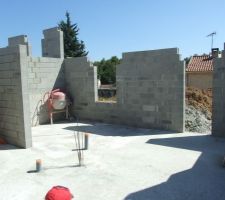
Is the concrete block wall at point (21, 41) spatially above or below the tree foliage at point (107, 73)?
above

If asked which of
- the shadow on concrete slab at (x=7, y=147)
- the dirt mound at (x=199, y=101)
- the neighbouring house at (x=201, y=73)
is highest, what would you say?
the neighbouring house at (x=201, y=73)

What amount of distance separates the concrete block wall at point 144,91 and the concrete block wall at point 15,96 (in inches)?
139

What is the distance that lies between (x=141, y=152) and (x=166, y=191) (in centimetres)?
208

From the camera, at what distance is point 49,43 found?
36.4ft

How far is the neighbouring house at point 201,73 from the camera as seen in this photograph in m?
22.7

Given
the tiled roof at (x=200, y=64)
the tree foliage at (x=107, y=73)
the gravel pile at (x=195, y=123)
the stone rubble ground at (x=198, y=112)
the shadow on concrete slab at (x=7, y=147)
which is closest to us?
the shadow on concrete slab at (x=7, y=147)

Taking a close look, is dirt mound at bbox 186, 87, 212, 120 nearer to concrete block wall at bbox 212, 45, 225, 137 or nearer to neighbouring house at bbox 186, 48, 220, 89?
concrete block wall at bbox 212, 45, 225, 137

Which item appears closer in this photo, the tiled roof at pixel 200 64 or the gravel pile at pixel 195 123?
the gravel pile at pixel 195 123

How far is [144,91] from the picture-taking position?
8.72 metres

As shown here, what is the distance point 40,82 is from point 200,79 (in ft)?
55.3

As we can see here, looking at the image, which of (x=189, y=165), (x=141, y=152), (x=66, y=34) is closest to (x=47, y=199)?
(x=189, y=165)

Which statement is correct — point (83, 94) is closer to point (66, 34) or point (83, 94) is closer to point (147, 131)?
point (147, 131)

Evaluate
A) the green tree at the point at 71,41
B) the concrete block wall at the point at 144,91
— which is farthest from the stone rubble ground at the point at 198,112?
the green tree at the point at 71,41

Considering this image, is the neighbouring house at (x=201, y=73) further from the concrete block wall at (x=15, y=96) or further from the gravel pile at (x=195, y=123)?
the concrete block wall at (x=15, y=96)
